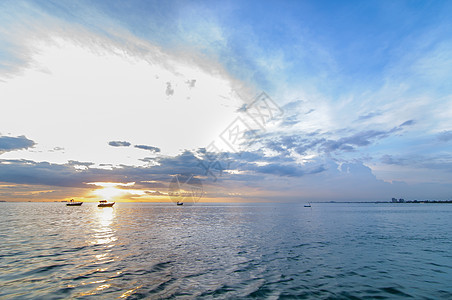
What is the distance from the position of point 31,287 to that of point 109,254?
11917 mm

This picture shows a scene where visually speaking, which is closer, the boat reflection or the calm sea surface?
the calm sea surface

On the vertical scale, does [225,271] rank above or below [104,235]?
above

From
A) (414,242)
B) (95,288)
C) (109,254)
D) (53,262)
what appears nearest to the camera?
(95,288)

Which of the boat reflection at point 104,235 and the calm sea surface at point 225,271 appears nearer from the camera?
the calm sea surface at point 225,271

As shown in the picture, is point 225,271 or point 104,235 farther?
point 104,235

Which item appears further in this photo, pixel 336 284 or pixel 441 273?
pixel 441 273

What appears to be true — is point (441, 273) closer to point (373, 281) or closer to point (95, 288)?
point (373, 281)

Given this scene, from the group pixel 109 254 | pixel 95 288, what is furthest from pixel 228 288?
pixel 109 254

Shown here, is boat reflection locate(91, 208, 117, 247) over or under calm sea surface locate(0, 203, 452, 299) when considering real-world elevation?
under

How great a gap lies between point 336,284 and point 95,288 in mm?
18507

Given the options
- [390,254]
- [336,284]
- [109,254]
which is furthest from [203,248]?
[390,254]

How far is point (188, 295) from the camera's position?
16328 millimetres

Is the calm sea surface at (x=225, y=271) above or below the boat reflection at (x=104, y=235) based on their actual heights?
above

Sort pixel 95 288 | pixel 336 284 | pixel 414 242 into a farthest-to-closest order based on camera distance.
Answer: pixel 414 242 < pixel 336 284 < pixel 95 288
